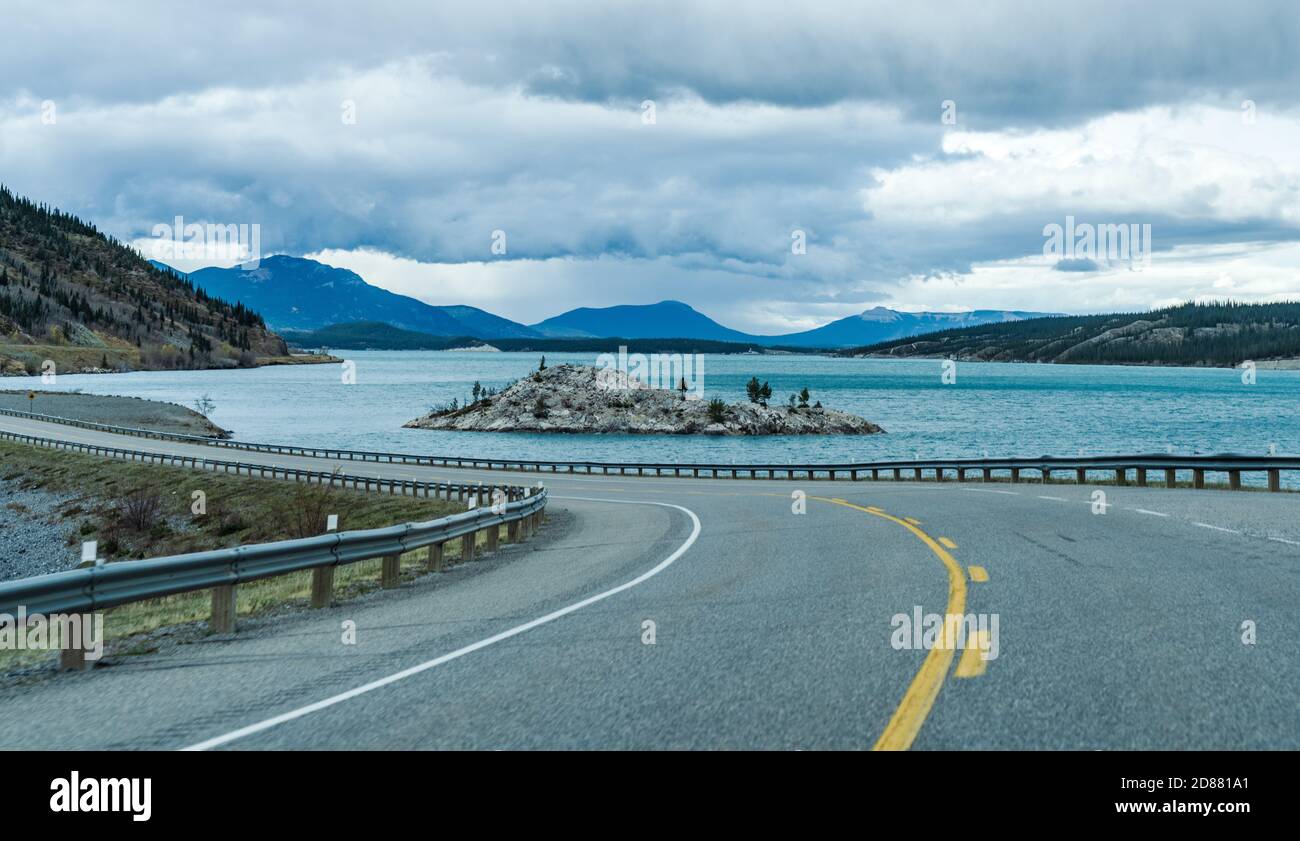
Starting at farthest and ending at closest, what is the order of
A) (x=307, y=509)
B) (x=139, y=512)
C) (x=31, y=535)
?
(x=31, y=535)
(x=139, y=512)
(x=307, y=509)

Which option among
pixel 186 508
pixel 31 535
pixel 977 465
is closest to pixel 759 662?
pixel 977 465

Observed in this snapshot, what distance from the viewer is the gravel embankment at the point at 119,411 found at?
296 feet

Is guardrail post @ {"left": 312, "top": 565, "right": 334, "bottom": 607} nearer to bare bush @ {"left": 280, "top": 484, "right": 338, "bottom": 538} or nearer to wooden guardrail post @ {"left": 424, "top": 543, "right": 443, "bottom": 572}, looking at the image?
wooden guardrail post @ {"left": 424, "top": 543, "right": 443, "bottom": 572}

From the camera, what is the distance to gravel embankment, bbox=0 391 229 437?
90.2 metres

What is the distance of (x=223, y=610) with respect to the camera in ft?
33.9

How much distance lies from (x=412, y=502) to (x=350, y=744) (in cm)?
3272

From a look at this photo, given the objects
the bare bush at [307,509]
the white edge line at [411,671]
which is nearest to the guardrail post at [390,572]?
the white edge line at [411,671]

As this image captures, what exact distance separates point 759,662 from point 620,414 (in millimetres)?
108582

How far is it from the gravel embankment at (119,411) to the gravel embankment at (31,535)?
37412 mm

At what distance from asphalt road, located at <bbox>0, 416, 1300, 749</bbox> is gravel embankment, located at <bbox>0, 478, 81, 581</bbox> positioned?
68.6ft

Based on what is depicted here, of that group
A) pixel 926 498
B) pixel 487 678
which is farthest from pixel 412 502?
pixel 487 678

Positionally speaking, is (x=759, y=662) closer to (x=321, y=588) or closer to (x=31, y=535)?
(x=321, y=588)

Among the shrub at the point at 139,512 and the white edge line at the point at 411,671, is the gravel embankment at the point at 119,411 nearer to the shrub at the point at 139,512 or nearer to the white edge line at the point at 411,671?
the shrub at the point at 139,512
